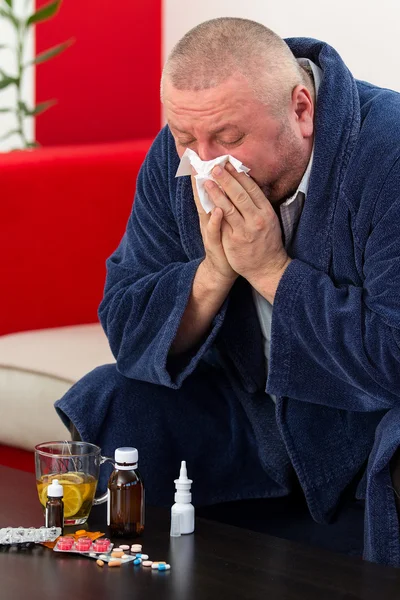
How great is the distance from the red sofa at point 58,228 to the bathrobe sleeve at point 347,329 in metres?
0.90

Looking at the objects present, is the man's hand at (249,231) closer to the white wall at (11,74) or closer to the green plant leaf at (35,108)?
the green plant leaf at (35,108)

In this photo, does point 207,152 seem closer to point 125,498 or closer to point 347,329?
point 347,329

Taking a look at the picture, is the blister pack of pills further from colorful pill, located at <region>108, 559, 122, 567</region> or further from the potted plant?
the potted plant

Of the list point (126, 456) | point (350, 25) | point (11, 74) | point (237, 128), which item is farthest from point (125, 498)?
point (11, 74)

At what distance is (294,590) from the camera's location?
1.07m

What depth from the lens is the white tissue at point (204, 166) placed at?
1.42 meters

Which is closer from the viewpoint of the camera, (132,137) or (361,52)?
(361,52)

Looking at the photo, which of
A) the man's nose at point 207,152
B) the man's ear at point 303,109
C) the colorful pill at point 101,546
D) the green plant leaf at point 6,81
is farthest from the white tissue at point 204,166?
the green plant leaf at point 6,81

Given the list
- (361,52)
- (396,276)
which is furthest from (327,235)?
(361,52)

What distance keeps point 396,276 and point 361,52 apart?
1213mm

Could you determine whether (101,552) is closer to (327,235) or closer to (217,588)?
(217,588)

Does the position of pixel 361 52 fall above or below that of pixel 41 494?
above

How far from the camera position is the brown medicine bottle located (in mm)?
1253

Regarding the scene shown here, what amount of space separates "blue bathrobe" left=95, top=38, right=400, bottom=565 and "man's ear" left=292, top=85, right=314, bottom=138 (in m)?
0.01
